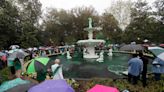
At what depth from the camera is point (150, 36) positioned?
37031 mm

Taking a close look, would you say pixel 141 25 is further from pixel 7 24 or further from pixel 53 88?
pixel 53 88

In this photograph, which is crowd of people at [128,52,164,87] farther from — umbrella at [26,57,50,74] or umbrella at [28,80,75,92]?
umbrella at [28,80,75,92]

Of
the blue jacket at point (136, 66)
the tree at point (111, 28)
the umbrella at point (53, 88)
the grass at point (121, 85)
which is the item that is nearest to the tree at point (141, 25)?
the tree at point (111, 28)

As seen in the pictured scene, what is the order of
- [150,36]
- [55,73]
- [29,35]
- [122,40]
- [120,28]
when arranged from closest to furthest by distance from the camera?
[55,73], [29,35], [150,36], [122,40], [120,28]

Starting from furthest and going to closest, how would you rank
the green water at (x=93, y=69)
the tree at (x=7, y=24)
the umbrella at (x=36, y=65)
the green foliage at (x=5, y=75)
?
the tree at (x=7, y=24) < the green water at (x=93, y=69) < the green foliage at (x=5, y=75) < the umbrella at (x=36, y=65)

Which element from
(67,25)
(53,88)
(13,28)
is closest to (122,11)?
(67,25)

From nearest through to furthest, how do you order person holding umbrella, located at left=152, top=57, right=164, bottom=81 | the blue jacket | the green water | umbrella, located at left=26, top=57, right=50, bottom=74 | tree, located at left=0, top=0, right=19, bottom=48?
umbrella, located at left=26, top=57, right=50, bottom=74 < the blue jacket < person holding umbrella, located at left=152, top=57, right=164, bottom=81 < the green water < tree, located at left=0, top=0, right=19, bottom=48

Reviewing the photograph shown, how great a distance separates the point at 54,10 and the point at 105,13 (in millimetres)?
11639

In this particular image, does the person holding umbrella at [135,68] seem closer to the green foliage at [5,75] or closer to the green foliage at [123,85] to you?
the green foliage at [123,85]

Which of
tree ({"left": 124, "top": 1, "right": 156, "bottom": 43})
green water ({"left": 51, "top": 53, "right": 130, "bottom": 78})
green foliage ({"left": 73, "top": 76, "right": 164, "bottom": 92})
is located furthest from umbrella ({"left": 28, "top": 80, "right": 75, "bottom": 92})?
tree ({"left": 124, "top": 1, "right": 156, "bottom": 43})

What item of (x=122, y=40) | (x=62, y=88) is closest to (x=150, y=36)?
(x=122, y=40)

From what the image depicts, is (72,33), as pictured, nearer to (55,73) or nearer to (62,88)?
(55,73)

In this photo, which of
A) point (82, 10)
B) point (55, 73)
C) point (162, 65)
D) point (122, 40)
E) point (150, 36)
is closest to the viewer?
point (55, 73)

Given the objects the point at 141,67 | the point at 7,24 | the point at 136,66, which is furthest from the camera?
the point at 7,24
